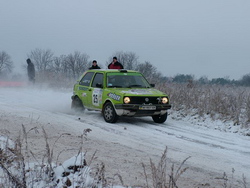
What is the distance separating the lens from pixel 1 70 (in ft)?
311

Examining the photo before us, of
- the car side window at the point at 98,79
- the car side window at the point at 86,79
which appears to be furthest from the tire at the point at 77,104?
the car side window at the point at 98,79

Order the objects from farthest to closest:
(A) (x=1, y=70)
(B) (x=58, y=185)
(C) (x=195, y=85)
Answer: (A) (x=1, y=70)
(C) (x=195, y=85)
(B) (x=58, y=185)

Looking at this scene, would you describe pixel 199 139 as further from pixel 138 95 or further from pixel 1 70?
pixel 1 70

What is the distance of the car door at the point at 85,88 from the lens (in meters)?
11.7

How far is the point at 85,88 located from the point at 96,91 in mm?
921

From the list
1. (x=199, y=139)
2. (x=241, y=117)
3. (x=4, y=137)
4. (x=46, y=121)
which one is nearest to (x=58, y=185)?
(x=4, y=137)

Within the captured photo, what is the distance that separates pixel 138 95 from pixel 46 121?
2.95 meters

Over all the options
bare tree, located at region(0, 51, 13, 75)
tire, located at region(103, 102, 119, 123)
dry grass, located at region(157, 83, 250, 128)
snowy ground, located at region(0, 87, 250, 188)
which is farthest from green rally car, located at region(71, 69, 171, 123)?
bare tree, located at region(0, 51, 13, 75)

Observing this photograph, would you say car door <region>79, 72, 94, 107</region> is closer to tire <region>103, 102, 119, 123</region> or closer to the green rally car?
the green rally car

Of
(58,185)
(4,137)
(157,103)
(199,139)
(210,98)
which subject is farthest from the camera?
(210,98)

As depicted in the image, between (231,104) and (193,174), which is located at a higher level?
(231,104)

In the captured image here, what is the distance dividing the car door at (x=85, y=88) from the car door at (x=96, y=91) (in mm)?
202

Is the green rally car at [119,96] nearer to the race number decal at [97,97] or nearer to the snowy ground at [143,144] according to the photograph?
the race number decal at [97,97]

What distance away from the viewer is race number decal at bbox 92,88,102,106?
10.9 m
